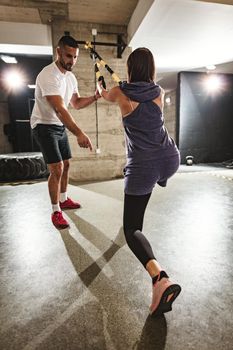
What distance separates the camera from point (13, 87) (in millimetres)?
6664

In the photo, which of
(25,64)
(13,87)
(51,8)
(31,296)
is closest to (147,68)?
(31,296)

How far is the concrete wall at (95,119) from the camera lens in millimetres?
4066

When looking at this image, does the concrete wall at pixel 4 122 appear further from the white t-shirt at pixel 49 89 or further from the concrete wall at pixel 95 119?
the white t-shirt at pixel 49 89

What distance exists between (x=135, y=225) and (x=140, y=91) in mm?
692

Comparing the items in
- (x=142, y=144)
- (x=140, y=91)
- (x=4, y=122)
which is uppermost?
(x=4, y=122)

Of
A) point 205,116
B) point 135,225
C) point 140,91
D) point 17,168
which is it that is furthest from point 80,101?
point 205,116

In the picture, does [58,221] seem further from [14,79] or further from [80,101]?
[14,79]

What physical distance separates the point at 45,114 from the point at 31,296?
5.11 feet

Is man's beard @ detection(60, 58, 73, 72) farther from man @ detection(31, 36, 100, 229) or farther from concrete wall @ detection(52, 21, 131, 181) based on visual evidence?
concrete wall @ detection(52, 21, 131, 181)

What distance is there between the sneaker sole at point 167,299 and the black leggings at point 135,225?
0.20 metres

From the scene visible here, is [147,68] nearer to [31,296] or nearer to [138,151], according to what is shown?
[138,151]

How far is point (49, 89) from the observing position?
2004 mm

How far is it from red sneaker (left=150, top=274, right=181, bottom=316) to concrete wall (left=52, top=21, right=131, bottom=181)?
3.48 m

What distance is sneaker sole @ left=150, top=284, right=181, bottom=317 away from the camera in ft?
3.48
